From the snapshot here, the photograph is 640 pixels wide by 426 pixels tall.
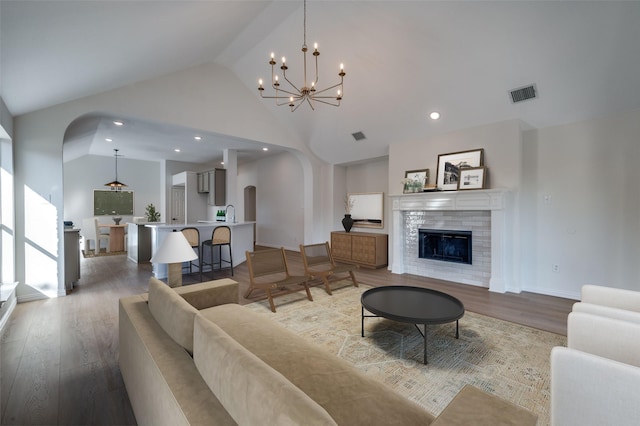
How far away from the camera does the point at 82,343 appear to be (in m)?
2.71

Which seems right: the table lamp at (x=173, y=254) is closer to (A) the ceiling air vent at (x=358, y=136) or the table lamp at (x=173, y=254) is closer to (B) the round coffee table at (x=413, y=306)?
(B) the round coffee table at (x=413, y=306)

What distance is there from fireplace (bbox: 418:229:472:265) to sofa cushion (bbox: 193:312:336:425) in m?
4.78

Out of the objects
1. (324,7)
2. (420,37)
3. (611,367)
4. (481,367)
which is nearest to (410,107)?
(420,37)

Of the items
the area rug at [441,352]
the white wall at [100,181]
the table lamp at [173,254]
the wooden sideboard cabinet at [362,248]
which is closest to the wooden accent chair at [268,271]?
the area rug at [441,352]

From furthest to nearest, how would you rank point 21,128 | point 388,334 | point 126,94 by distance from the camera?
point 126,94, point 21,128, point 388,334

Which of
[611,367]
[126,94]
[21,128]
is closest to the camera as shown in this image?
[611,367]

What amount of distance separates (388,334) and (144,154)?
8624 mm

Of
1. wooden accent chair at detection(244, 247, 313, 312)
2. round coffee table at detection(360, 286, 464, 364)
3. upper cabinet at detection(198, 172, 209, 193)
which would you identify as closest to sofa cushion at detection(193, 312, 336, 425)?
round coffee table at detection(360, 286, 464, 364)

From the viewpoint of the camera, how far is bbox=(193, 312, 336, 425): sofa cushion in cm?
72

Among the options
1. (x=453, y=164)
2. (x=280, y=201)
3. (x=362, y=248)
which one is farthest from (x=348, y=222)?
(x=280, y=201)

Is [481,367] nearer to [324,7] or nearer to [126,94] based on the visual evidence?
[324,7]

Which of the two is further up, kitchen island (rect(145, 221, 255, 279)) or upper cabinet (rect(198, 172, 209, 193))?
upper cabinet (rect(198, 172, 209, 193))

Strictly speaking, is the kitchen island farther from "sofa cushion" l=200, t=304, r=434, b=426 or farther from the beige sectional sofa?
"sofa cushion" l=200, t=304, r=434, b=426

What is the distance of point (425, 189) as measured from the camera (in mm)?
5113
